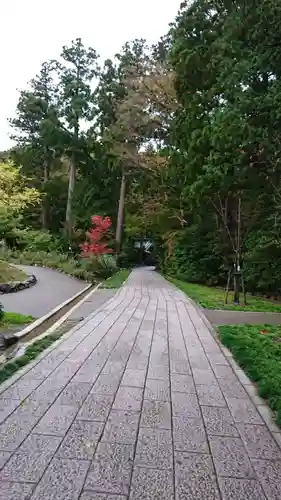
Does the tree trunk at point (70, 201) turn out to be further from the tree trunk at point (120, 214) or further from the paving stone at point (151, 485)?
the paving stone at point (151, 485)

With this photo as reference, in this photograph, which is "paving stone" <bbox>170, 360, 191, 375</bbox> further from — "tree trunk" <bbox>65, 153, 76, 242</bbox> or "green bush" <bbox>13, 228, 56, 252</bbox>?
"tree trunk" <bbox>65, 153, 76, 242</bbox>

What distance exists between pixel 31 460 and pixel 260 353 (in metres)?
3.38

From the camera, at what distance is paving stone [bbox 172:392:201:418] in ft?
10.4

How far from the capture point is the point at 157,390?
12.1 feet

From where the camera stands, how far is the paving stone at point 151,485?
205cm

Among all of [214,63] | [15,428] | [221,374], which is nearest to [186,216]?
[214,63]

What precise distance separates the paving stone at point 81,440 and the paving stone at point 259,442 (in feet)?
3.28

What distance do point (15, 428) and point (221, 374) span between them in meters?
2.29

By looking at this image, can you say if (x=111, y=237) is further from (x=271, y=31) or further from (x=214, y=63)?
(x=271, y=31)

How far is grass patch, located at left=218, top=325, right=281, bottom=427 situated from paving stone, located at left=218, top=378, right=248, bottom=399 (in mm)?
164

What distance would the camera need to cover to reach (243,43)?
874cm

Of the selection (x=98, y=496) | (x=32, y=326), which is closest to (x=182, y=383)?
(x=98, y=496)

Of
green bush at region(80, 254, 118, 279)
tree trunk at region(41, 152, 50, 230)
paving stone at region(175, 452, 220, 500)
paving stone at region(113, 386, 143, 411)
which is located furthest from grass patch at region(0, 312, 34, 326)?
tree trunk at region(41, 152, 50, 230)

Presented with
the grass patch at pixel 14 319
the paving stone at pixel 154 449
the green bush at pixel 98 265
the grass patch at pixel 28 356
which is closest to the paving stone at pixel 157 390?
the paving stone at pixel 154 449
